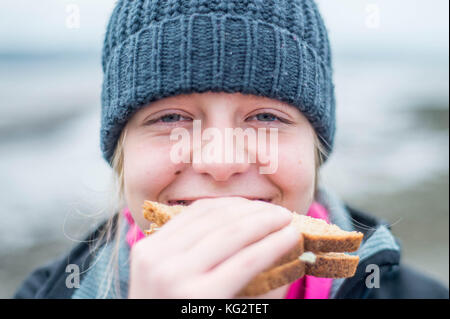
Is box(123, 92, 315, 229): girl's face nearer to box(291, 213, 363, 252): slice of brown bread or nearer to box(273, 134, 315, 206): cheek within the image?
box(273, 134, 315, 206): cheek

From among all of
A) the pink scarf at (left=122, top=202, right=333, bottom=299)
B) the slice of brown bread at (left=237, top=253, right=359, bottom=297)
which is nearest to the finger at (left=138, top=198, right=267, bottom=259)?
the slice of brown bread at (left=237, top=253, right=359, bottom=297)

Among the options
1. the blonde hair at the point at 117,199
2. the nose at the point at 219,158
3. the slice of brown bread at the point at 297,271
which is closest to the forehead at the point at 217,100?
the nose at the point at 219,158

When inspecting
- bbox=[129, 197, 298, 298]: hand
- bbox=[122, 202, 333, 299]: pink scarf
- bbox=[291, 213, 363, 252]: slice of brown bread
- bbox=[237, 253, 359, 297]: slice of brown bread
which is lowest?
bbox=[122, 202, 333, 299]: pink scarf

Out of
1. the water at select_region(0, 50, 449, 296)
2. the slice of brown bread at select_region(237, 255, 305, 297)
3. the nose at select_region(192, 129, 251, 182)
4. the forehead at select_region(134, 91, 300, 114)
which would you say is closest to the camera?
the slice of brown bread at select_region(237, 255, 305, 297)

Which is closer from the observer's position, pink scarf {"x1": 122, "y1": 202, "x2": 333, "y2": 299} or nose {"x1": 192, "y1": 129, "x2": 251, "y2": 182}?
nose {"x1": 192, "y1": 129, "x2": 251, "y2": 182}

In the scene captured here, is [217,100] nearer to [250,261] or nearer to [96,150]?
[250,261]

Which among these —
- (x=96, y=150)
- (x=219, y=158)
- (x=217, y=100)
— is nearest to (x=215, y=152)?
(x=219, y=158)


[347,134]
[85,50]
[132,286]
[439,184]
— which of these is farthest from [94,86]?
[132,286]
